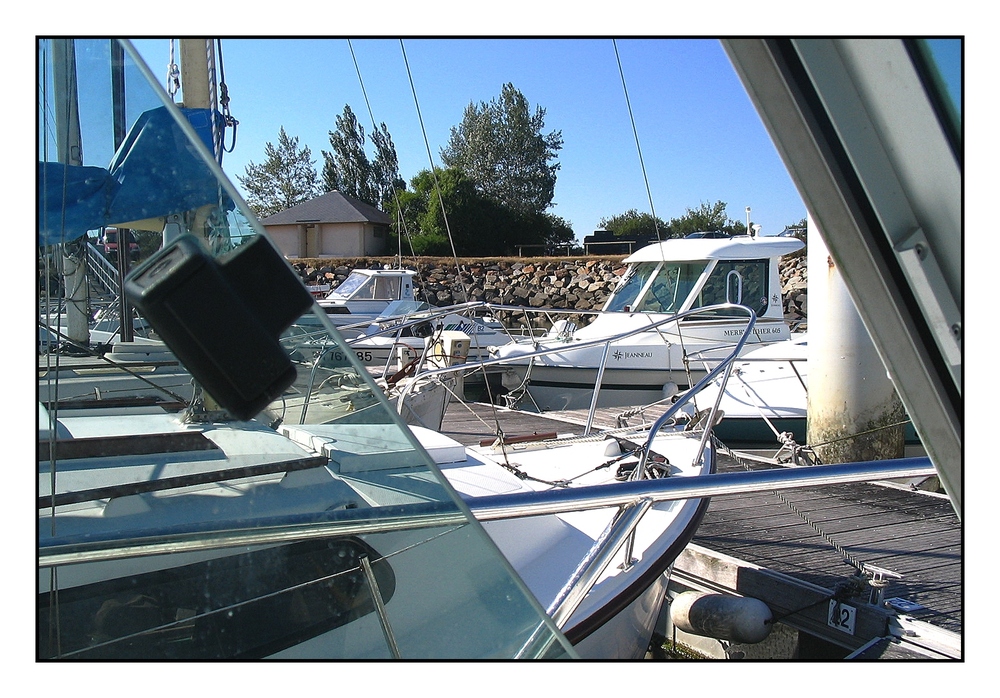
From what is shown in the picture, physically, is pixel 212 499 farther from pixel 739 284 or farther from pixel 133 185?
pixel 739 284

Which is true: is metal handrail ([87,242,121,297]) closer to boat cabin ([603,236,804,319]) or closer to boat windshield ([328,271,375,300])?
boat cabin ([603,236,804,319])

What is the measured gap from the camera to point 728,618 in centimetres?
387

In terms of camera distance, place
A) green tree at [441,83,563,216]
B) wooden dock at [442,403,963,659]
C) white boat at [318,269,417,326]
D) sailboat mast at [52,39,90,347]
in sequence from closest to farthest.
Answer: sailboat mast at [52,39,90,347] < wooden dock at [442,403,963,659] < white boat at [318,269,417,326] < green tree at [441,83,563,216]

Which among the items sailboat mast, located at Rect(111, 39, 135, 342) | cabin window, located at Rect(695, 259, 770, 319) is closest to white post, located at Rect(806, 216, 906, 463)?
cabin window, located at Rect(695, 259, 770, 319)

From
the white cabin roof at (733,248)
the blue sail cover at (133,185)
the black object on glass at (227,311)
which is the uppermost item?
the white cabin roof at (733,248)

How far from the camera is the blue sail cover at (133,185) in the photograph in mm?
867

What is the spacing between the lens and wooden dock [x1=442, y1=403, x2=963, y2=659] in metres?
3.67

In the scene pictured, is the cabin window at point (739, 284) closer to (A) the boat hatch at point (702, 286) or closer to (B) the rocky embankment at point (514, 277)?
(A) the boat hatch at point (702, 286)

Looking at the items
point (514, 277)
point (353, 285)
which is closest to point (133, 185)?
point (353, 285)

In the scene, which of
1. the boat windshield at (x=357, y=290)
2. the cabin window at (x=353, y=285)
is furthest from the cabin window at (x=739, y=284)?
the cabin window at (x=353, y=285)

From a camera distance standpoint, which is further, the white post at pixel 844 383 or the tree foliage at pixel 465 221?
the tree foliage at pixel 465 221

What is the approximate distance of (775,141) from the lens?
2.94ft

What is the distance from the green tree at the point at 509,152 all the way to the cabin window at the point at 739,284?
36.0m

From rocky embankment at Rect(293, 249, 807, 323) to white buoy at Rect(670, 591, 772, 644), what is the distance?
76.6 ft
